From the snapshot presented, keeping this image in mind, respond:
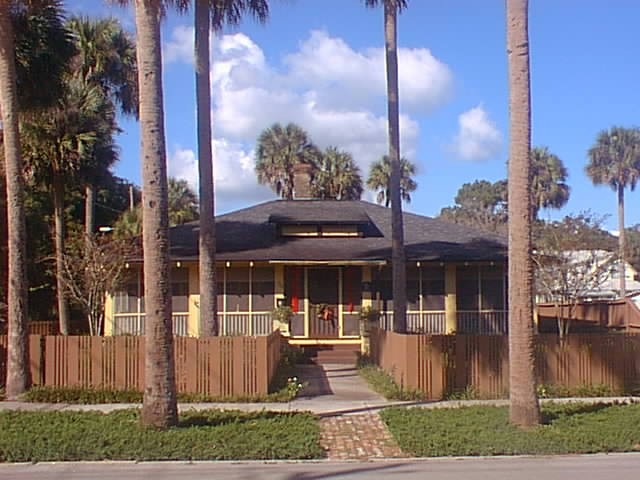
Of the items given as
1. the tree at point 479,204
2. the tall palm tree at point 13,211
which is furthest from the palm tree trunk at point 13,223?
the tree at point 479,204

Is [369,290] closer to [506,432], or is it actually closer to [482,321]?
[482,321]

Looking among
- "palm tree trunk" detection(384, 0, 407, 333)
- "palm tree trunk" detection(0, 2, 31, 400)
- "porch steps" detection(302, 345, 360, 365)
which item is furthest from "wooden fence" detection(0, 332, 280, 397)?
"porch steps" detection(302, 345, 360, 365)

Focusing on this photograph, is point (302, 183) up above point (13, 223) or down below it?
above

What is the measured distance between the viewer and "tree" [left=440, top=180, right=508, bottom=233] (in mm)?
85250

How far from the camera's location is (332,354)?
24094 millimetres

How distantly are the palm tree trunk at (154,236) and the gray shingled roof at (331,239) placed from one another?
38.2ft

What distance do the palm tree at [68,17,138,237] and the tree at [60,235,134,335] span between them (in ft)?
15.5

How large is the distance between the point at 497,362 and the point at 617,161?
42689 mm

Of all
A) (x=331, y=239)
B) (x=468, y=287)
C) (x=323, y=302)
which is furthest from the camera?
(x=331, y=239)

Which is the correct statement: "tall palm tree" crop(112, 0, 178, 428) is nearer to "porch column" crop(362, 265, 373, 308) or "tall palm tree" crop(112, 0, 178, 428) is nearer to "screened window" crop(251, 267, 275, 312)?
"screened window" crop(251, 267, 275, 312)

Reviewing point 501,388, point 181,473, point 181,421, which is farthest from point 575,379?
point 181,473

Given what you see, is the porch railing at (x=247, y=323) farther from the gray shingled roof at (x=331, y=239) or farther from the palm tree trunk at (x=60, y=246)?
the palm tree trunk at (x=60, y=246)

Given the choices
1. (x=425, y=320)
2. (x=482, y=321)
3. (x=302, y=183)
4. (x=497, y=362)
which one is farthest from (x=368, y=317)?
(x=302, y=183)

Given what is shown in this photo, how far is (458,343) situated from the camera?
16031mm
